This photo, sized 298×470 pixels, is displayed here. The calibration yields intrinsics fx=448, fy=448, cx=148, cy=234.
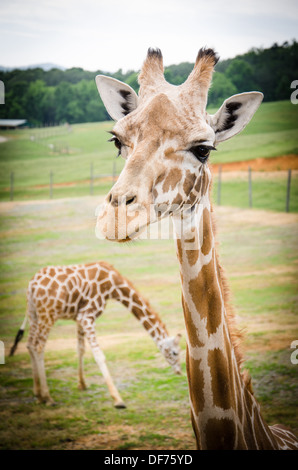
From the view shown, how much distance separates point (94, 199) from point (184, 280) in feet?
52.2

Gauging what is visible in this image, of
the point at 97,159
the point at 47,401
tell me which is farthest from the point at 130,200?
the point at 97,159

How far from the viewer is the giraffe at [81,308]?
22.5 feet

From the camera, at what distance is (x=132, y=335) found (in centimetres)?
942

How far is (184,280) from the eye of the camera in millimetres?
Result: 2775

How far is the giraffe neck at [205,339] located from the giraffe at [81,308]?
412cm

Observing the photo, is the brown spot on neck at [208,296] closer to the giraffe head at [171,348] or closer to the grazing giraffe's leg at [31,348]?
the giraffe head at [171,348]

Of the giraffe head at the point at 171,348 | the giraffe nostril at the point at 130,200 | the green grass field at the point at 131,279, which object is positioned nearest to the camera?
the giraffe nostril at the point at 130,200

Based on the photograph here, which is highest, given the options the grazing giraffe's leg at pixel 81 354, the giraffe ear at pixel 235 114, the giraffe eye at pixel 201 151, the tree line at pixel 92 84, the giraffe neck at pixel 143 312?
the tree line at pixel 92 84

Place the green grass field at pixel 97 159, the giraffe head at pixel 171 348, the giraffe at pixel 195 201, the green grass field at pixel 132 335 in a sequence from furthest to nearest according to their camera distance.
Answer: the green grass field at pixel 97 159 → the giraffe head at pixel 171 348 → the green grass field at pixel 132 335 → the giraffe at pixel 195 201

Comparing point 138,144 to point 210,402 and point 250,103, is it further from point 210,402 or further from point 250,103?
point 210,402

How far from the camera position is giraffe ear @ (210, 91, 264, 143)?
9.33 feet

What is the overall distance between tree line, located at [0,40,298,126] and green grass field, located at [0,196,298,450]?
3.92 m

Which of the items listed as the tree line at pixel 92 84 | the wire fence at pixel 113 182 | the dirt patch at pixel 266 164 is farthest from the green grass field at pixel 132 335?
the tree line at pixel 92 84
